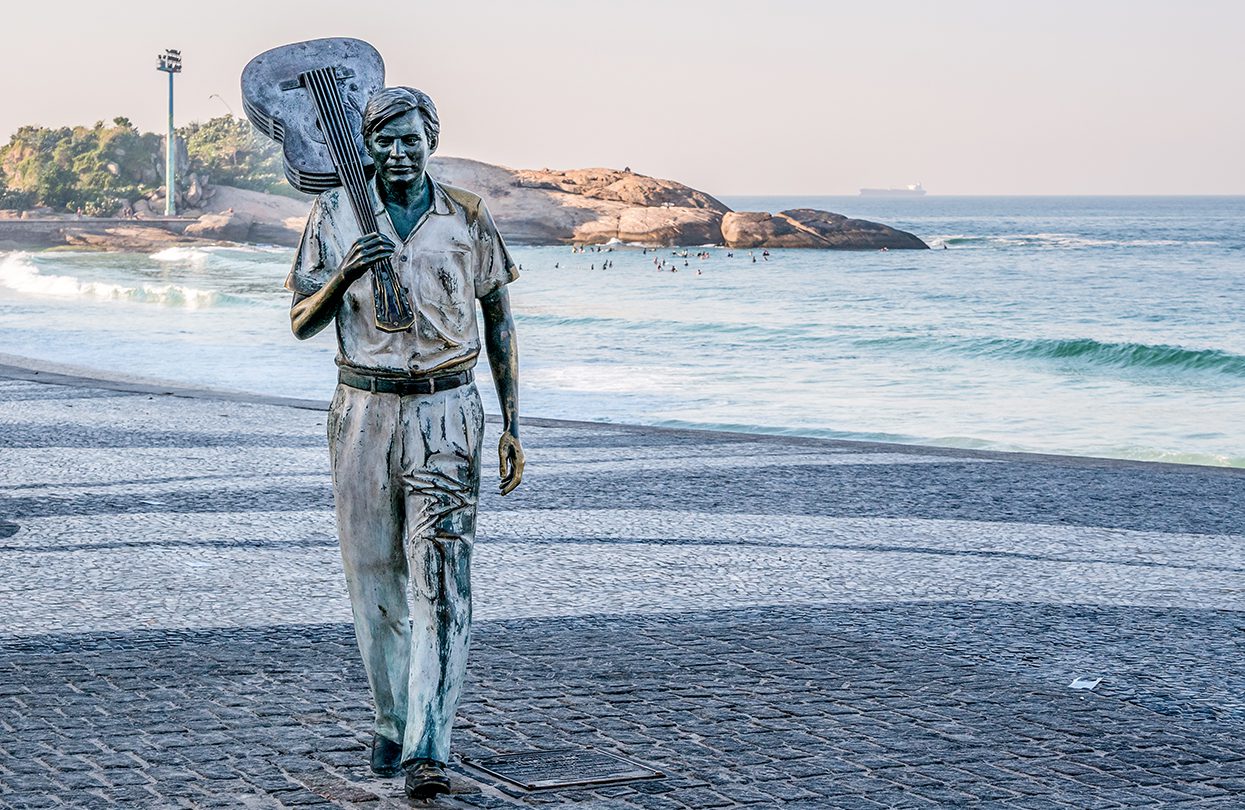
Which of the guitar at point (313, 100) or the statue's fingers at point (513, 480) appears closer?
the guitar at point (313, 100)

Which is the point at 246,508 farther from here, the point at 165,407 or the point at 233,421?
the point at 165,407

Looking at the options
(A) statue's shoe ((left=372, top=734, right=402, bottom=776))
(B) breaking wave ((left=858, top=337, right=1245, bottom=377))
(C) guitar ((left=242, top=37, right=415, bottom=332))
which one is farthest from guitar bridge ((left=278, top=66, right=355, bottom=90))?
(B) breaking wave ((left=858, top=337, right=1245, bottom=377))

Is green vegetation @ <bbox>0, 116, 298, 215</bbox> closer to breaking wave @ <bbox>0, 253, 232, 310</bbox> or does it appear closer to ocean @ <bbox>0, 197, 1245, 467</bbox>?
ocean @ <bbox>0, 197, 1245, 467</bbox>

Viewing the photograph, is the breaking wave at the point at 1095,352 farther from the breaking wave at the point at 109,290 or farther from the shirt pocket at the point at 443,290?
the shirt pocket at the point at 443,290

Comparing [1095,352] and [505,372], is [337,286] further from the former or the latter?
[1095,352]

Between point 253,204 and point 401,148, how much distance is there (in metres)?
97.2

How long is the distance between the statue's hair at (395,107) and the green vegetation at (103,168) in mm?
98002

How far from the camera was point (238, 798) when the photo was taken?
4301mm

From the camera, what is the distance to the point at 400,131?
4.24 metres

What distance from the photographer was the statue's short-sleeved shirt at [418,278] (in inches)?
169

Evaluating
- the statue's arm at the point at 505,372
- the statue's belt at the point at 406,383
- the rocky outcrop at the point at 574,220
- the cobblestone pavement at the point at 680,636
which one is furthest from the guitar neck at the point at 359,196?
the rocky outcrop at the point at 574,220

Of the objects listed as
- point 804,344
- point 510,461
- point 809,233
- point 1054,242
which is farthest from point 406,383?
point 1054,242

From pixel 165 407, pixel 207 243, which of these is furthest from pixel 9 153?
pixel 165 407

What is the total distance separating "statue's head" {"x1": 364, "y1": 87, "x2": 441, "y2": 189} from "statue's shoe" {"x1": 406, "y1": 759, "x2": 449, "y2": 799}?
1490mm
